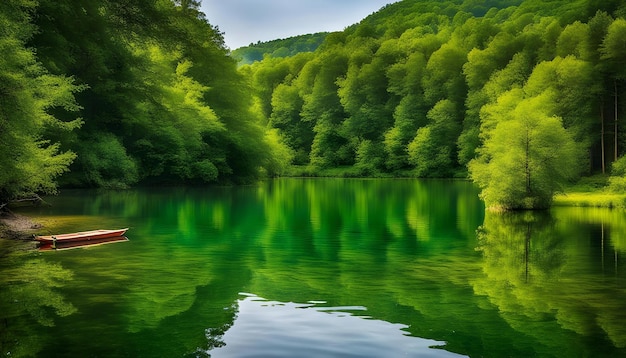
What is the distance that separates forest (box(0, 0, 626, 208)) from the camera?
30.8m

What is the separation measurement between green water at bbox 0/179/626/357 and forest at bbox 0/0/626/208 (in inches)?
281

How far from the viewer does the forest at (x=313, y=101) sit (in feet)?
101

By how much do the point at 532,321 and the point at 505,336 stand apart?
1288 mm

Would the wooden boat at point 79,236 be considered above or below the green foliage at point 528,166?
below

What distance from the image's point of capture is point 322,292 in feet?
49.6

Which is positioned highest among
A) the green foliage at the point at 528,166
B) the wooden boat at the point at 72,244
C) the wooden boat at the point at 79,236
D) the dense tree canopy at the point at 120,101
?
the dense tree canopy at the point at 120,101

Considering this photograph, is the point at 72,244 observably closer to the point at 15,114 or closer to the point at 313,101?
the point at 15,114

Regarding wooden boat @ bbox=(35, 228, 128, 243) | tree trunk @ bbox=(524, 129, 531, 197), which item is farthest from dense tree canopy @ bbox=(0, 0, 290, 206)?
tree trunk @ bbox=(524, 129, 531, 197)

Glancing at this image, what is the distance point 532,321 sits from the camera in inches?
491

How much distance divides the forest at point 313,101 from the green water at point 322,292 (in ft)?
23.4

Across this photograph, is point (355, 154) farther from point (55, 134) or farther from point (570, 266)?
point (570, 266)

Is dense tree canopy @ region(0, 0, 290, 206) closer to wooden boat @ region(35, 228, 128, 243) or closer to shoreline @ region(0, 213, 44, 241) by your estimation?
shoreline @ region(0, 213, 44, 241)

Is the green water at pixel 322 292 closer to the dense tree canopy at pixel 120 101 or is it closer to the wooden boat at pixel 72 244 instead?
the wooden boat at pixel 72 244

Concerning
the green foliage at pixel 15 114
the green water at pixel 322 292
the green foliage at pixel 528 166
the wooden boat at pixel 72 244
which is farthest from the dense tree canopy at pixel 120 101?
the green foliage at pixel 528 166
